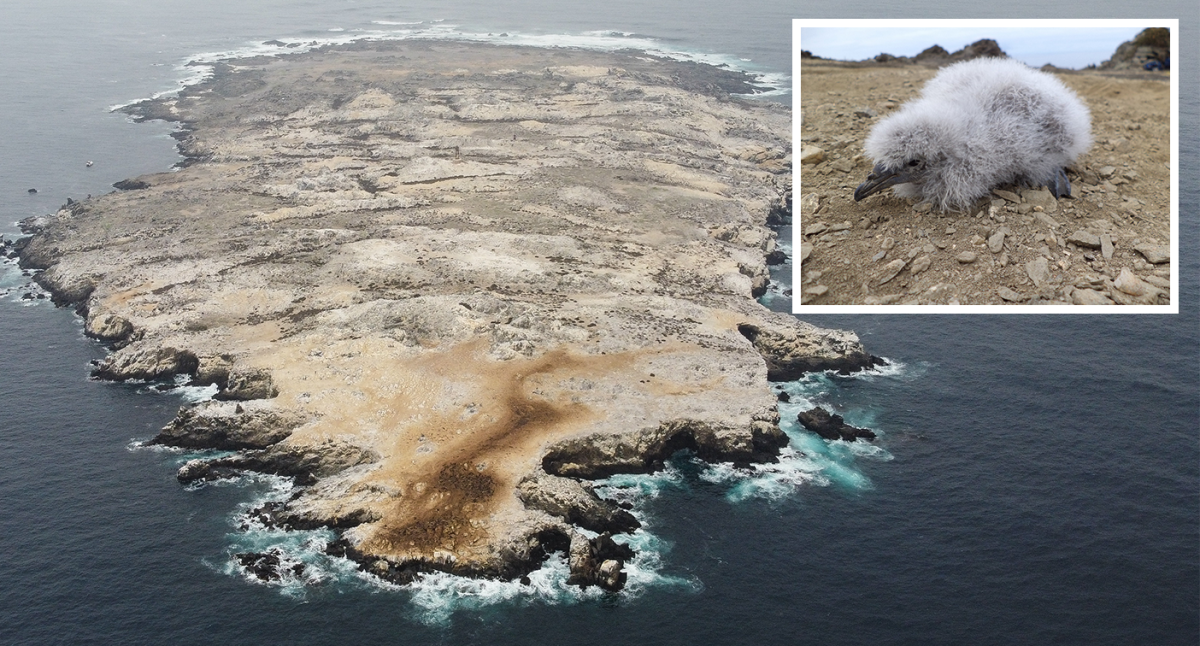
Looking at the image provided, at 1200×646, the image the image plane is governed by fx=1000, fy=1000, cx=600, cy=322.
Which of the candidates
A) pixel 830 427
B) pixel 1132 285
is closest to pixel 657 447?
pixel 830 427

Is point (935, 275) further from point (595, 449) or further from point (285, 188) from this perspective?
point (285, 188)

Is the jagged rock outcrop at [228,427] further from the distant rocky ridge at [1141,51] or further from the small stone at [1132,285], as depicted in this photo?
the small stone at [1132,285]

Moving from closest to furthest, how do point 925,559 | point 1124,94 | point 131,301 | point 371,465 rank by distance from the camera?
point 1124,94 → point 925,559 → point 371,465 → point 131,301

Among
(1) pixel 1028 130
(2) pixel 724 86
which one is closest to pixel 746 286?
(1) pixel 1028 130

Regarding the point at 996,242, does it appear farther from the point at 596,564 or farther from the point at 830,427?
the point at 830,427

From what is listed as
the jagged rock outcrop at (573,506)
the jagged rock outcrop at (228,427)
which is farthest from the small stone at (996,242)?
the jagged rock outcrop at (228,427)

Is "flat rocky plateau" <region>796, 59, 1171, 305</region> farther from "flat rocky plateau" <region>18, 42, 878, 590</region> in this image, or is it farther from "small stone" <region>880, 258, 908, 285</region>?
"flat rocky plateau" <region>18, 42, 878, 590</region>
